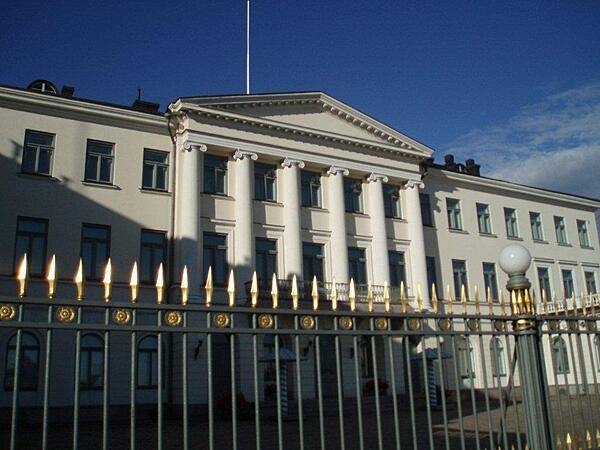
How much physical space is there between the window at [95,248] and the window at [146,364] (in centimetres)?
336

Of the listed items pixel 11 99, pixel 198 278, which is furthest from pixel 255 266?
pixel 11 99

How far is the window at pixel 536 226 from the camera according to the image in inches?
1681

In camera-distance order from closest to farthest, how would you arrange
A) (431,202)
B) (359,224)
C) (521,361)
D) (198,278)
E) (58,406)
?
(521,361) → (58,406) → (198,278) → (359,224) → (431,202)

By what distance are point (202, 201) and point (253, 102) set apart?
17.8 ft

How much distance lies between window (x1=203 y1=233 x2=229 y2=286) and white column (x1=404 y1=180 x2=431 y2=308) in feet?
35.4

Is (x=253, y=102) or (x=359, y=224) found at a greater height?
(x=253, y=102)

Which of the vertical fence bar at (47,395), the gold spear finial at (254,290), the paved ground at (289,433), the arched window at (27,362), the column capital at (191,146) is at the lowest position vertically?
the paved ground at (289,433)

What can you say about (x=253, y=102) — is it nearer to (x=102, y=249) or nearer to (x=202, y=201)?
(x=202, y=201)

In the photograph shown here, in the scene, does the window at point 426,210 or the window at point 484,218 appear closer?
the window at point 426,210

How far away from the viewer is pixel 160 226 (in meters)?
28.5

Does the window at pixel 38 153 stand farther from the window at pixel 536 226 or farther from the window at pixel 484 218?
the window at pixel 536 226

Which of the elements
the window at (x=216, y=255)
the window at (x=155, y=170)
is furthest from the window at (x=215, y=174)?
the window at (x=216, y=255)

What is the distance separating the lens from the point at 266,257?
3059 centimetres

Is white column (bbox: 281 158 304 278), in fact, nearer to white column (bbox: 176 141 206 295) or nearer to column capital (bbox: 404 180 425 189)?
white column (bbox: 176 141 206 295)
